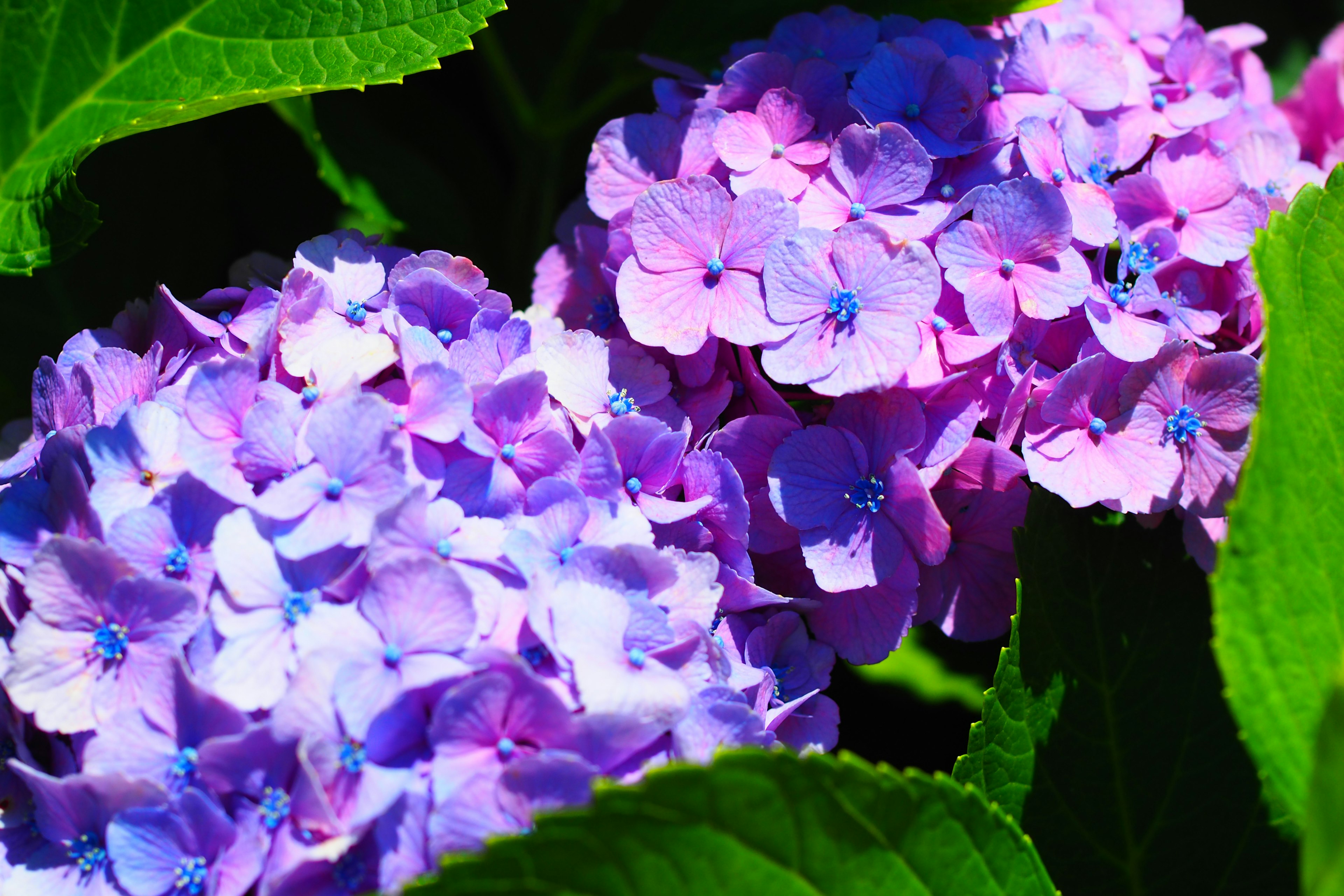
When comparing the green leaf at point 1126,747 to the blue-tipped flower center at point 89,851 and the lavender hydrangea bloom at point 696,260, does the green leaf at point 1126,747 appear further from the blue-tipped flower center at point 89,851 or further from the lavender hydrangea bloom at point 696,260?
the blue-tipped flower center at point 89,851

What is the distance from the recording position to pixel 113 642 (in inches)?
32.5

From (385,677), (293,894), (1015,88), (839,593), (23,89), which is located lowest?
(839,593)

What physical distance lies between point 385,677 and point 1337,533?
733 millimetres

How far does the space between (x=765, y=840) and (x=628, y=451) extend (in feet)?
1.19

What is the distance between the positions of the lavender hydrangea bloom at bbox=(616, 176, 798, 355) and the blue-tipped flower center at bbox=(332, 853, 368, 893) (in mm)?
506

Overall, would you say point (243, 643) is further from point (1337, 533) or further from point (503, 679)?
point (1337, 533)

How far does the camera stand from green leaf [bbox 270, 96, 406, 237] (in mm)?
1337

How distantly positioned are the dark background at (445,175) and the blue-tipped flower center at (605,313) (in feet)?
1.28

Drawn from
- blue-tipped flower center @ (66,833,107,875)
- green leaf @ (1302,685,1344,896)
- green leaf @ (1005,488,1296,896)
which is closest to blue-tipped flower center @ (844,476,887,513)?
green leaf @ (1005,488,1296,896)

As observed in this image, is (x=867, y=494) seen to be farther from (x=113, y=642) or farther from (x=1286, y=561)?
(x=113, y=642)

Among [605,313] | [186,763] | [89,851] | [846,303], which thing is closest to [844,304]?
[846,303]

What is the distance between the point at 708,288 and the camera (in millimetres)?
1035

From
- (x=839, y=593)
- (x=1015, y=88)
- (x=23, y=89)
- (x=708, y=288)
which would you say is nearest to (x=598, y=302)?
(x=708, y=288)

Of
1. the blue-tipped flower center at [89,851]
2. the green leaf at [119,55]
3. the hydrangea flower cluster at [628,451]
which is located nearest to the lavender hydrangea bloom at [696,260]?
the hydrangea flower cluster at [628,451]
